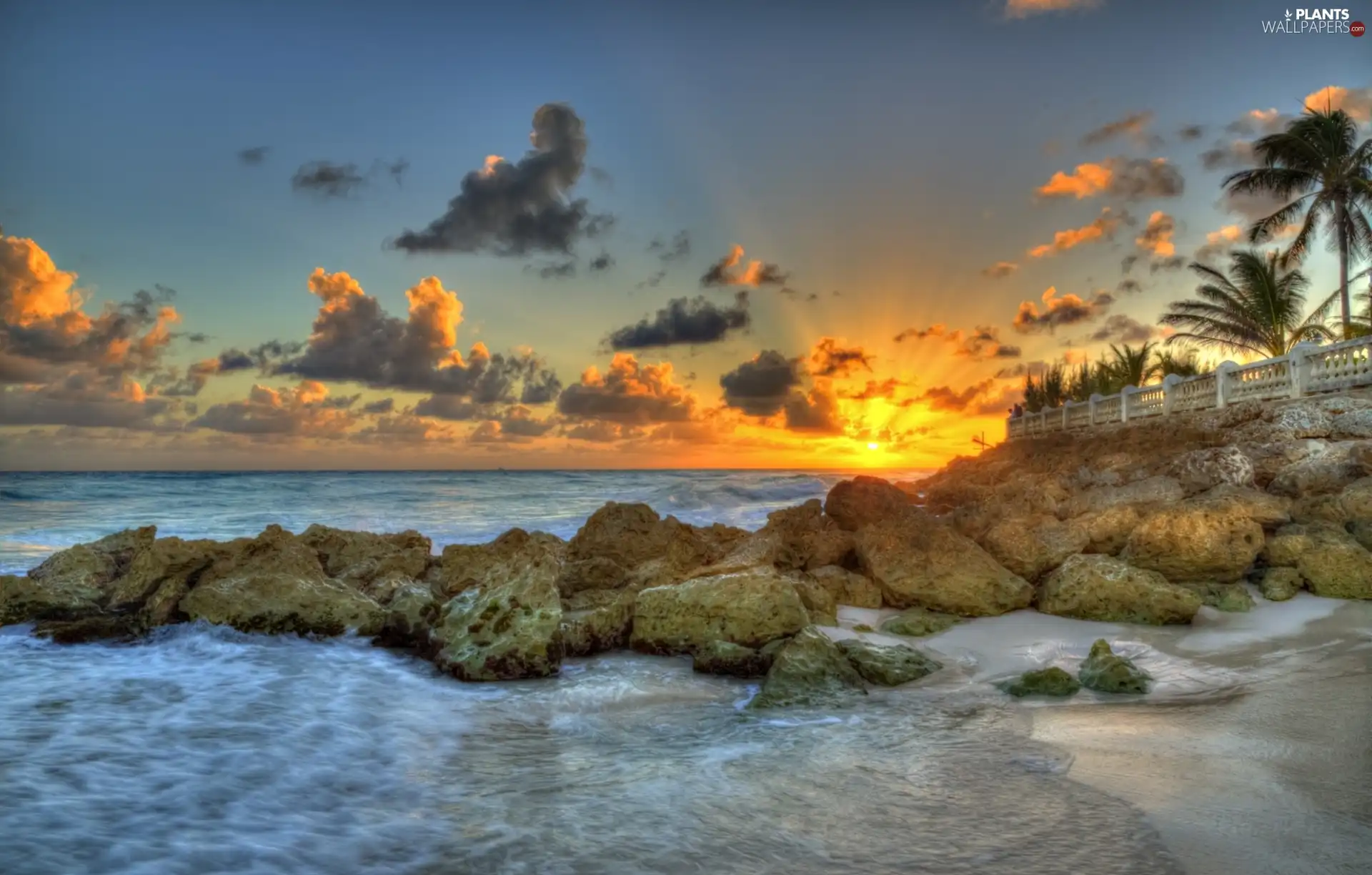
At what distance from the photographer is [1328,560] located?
800 centimetres

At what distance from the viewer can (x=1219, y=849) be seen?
10.8ft

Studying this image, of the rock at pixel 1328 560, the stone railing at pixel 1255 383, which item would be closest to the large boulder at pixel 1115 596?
the rock at pixel 1328 560

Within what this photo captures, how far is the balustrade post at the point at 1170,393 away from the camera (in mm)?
20188

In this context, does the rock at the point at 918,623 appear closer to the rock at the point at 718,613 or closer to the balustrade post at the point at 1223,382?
the rock at the point at 718,613

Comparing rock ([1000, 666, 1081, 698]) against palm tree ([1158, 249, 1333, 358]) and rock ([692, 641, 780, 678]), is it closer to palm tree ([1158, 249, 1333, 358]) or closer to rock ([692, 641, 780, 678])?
rock ([692, 641, 780, 678])

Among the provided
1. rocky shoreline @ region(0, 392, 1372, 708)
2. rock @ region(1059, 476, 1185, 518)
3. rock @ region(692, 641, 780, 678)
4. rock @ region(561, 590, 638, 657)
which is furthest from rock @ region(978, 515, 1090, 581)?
rock @ region(561, 590, 638, 657)

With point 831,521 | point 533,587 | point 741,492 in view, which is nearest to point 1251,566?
point 831,521

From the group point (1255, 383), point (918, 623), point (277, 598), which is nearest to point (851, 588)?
→ point (918, 623)

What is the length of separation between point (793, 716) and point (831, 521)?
564 centimetres

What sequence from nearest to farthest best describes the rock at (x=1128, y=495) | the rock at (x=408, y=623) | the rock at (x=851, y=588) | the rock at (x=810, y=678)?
the rock at (x=810, y=678), the rock at (x=408, y=623), the rock at (x=851, y=588), the rock at (x=1128, y=495)

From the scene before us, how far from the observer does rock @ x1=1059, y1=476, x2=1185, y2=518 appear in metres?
10.7

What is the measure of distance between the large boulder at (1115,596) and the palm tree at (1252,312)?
25.2 m

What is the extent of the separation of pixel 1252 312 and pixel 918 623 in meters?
28.2

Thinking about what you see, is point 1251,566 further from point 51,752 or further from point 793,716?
point 51,752
